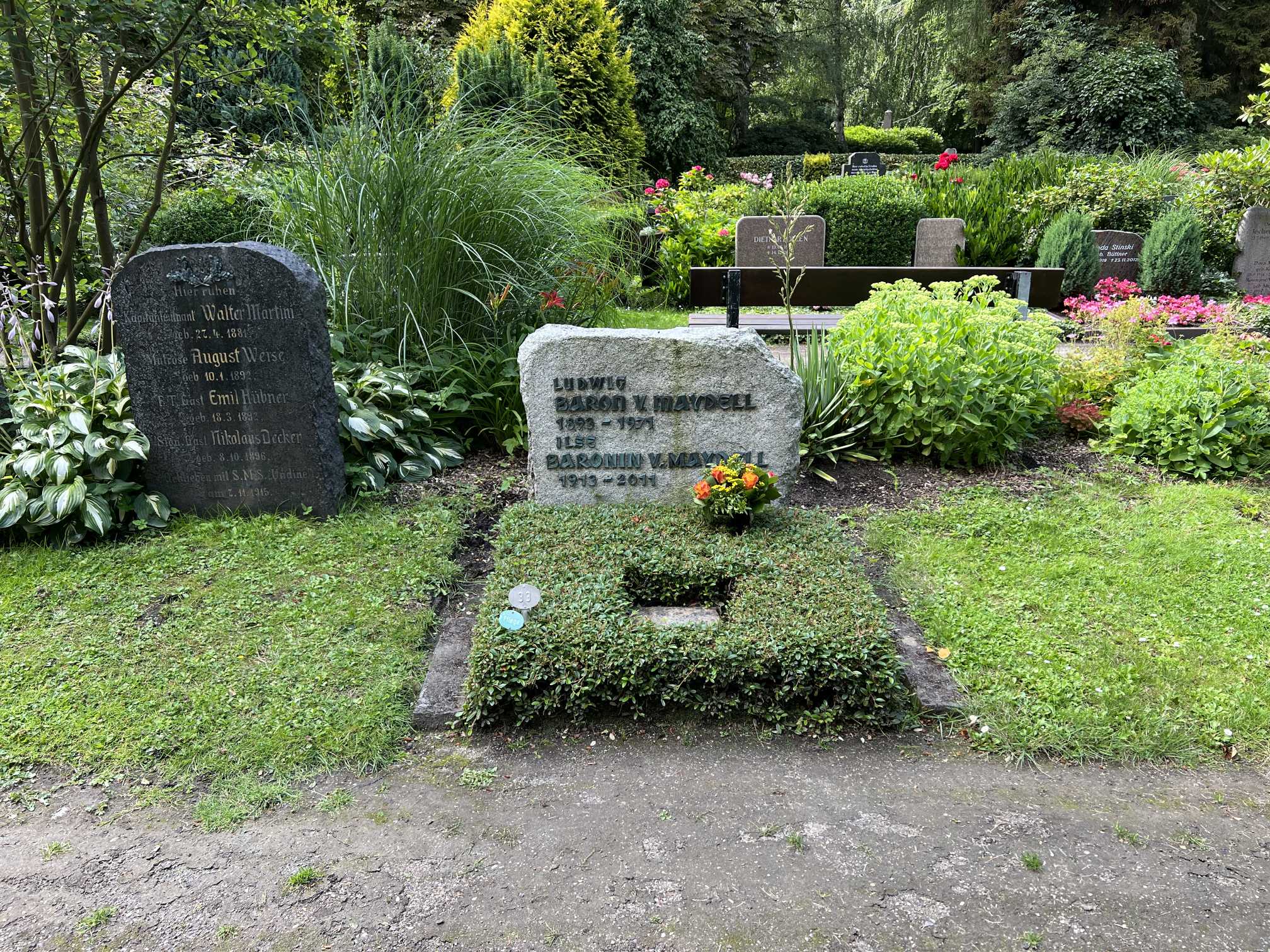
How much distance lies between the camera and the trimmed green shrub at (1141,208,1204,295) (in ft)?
33.3

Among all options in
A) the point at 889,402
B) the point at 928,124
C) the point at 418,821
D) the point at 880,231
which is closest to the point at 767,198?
the point at 880,231

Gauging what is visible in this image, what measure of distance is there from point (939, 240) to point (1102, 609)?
8555 mm

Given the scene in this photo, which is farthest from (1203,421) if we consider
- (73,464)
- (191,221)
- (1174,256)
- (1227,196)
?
(191,221)

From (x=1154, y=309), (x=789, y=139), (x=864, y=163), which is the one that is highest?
(x=789, y=139)

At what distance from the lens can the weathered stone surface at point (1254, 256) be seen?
36.0 feet

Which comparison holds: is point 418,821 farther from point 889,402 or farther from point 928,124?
point 928,124

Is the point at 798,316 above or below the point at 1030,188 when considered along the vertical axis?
below

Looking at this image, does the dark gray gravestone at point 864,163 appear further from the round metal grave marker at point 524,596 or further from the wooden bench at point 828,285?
the round metal grave marker at point 524,596

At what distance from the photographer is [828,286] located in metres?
6.57

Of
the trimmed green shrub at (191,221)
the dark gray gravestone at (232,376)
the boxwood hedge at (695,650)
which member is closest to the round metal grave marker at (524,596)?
the boxwood hedge at (695,650)

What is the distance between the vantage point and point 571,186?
6152mm

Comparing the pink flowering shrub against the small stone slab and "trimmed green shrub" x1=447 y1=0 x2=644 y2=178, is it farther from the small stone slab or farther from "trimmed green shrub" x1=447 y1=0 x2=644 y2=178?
"trimmed green shrub" x1=447 y1=0 x2=644 y2=178

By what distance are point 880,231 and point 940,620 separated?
9.08m

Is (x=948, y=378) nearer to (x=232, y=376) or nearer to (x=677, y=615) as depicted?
(x=677, y=615)
